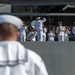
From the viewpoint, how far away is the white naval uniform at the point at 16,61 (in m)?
2.62

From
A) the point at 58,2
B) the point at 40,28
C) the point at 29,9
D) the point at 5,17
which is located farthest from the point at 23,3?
the point at 5,17

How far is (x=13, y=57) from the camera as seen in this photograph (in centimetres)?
264

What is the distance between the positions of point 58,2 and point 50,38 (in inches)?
252

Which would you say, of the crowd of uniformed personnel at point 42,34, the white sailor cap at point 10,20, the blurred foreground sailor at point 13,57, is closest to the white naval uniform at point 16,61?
the blurred foreground sailor at point 13,57

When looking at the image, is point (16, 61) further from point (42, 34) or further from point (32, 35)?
point (42, 34)

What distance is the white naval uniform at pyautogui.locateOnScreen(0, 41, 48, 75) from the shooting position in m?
2.62

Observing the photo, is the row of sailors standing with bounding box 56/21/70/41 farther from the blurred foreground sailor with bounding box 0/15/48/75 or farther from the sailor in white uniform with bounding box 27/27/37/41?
the blurred foreground sailor with bounding box 0/15/48/75

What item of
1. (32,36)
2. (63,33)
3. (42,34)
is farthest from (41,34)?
(63,33)

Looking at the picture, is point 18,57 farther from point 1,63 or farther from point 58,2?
point 58,2

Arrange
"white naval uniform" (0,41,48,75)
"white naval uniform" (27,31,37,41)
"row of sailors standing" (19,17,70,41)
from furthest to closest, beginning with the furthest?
"row of sailors standing" (19,17,70,41), "white naval uniform" (27,31,37,41), "white naval uniform" (0,41,48,75)

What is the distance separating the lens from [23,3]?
2517 cm

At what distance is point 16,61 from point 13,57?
3 cm

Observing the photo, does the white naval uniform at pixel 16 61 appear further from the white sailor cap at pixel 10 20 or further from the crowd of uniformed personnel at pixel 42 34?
the crowd of uniformed personnel at pixel 42 34

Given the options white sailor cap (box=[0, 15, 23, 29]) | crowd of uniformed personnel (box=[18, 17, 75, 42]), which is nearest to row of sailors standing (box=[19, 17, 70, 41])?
crowd of uniformed personnel (box=[18, 17, 75, 42])
